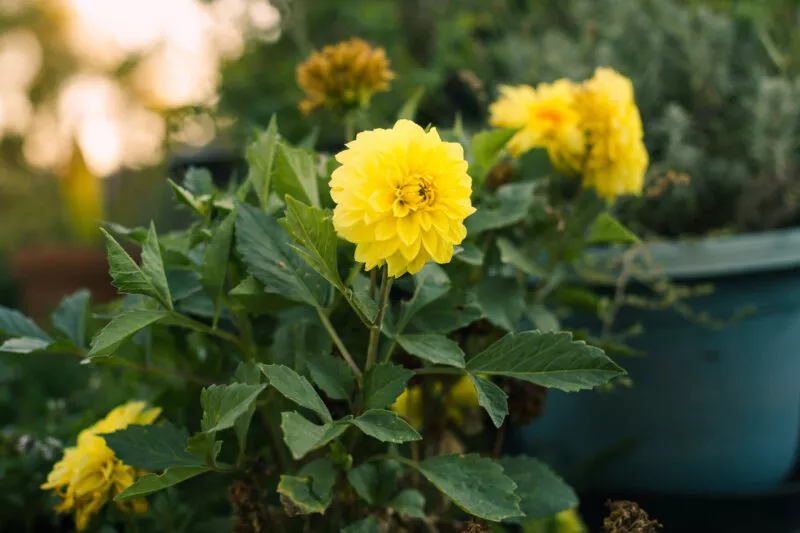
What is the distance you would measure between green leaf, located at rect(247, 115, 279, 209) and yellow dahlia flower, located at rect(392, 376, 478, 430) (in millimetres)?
325

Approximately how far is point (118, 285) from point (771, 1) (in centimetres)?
153

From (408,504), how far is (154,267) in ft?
1.09

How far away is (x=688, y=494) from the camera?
124 cm

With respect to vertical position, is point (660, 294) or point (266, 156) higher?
point (266, 156)

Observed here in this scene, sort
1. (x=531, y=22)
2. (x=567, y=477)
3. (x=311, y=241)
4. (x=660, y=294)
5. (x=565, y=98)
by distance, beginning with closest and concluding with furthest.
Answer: (x=311, y=241) → (x=565, y=98) → (x=660, y=294) → (x=567, y=477) → (x=531, y=22)

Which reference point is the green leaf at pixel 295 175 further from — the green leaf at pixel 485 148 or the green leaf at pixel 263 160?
the green leaf at pixel 485 148

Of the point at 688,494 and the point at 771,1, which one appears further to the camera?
the point at 771,1

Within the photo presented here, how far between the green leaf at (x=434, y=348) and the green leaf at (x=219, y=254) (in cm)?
18

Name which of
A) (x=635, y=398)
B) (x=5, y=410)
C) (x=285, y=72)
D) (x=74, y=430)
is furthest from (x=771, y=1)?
(x=5, y=410)

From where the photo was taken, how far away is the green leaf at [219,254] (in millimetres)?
707

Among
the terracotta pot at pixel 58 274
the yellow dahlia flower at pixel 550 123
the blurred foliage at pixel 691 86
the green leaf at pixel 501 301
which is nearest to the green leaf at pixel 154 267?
the green leaf at pixel 501 301

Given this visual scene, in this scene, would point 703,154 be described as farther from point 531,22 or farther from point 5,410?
point 5,410

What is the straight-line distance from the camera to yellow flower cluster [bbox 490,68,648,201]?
2.93 feet

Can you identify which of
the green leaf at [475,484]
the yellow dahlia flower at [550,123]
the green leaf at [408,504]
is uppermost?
the yellow dahlia flower at [550,123]
